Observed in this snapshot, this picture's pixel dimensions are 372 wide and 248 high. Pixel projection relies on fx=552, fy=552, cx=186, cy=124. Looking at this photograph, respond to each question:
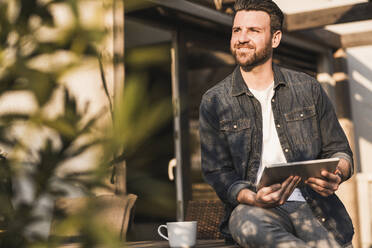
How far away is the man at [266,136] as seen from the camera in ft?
6.57

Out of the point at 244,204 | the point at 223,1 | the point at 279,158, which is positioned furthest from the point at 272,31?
the point at 223,1

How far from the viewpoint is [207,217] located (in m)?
2.92

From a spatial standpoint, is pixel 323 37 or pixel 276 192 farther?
pixel 323 37

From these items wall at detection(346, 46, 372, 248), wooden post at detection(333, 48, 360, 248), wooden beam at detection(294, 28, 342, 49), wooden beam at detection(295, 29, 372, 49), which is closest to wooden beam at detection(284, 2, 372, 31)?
wooden beam at detection(294, 28, 342, 49)

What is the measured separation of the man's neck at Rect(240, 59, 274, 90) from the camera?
231cm

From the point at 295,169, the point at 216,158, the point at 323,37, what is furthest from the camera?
the point at 323,37

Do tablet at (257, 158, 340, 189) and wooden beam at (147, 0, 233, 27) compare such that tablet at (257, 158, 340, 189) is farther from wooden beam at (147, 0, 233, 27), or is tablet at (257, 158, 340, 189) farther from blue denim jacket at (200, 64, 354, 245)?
wooden beam at (147, 0, 233, 27)

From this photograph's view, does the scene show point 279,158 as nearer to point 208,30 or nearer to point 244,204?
point 244,204

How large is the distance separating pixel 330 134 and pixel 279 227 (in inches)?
20.7

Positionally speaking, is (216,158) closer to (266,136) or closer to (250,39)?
(266,136)

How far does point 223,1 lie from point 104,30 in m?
4.23

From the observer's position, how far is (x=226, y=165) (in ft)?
7.05

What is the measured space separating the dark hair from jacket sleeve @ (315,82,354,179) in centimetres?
32

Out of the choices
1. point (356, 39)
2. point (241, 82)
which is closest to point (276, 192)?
point (241, 82)
